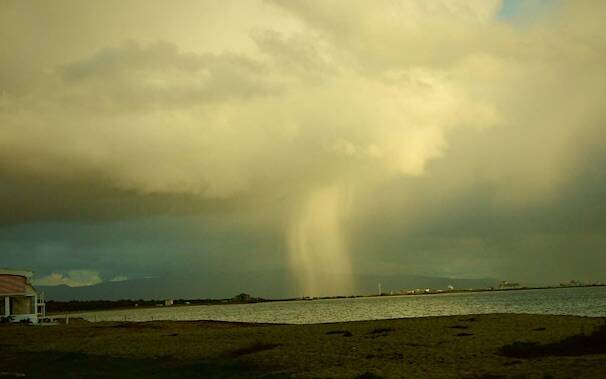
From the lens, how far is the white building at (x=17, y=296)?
76.8 m

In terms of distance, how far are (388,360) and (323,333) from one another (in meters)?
15.5

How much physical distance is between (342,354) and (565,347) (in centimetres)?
965

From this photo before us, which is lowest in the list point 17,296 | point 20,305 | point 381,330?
point 381,330

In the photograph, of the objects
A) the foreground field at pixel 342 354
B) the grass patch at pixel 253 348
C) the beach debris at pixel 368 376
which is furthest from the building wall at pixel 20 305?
the beach debris at pixel 368 376

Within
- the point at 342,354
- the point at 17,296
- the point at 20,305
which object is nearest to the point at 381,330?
the point at 342,354

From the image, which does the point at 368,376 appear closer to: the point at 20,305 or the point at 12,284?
the point at 12,284

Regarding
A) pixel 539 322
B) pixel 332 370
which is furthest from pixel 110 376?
pixel 539 322

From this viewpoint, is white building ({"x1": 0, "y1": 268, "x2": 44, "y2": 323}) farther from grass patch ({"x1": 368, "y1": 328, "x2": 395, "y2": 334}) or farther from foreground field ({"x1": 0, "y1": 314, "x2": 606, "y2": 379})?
grass patch ({"x1": 368, "y1": 328, "x2": 395, "y2": 334})

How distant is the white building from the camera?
7675cm

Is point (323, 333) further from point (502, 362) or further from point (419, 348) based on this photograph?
point (502, 362)

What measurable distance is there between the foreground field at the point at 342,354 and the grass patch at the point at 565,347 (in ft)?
0.14

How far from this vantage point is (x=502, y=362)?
25344 mm

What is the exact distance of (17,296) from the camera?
261 feet

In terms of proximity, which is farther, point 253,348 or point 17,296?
point 17,296
